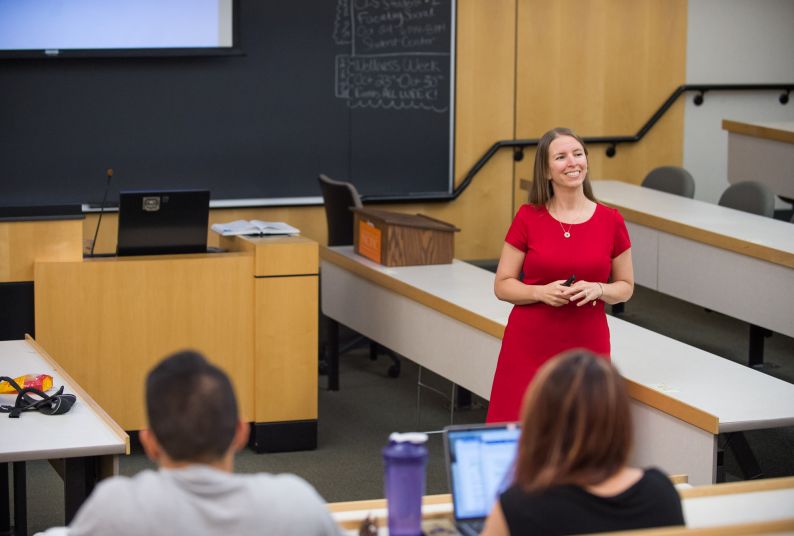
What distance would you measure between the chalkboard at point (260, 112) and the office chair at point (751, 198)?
1.87 m

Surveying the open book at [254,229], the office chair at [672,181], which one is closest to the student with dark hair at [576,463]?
the open book at [254,229]

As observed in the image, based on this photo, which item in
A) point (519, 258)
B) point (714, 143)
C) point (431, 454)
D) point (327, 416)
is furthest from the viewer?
point (714, 143)

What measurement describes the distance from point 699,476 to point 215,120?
173 inches

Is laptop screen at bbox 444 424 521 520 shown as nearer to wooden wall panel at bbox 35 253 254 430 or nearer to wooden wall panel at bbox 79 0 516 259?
wooden wall panel at bbox 35 253 254 430

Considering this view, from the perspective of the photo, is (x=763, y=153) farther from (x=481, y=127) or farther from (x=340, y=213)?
(x=340, y=213)

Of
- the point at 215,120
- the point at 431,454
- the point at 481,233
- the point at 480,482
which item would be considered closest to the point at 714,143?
the point at 481,233

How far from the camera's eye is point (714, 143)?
28.2 ft

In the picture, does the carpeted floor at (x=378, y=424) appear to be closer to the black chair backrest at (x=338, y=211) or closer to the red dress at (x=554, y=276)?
the black chair backrest at (x=338, y=211)

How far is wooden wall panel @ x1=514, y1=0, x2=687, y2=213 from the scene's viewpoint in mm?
8023

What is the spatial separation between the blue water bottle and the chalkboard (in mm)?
5033

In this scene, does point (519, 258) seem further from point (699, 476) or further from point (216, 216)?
point (216, 216)

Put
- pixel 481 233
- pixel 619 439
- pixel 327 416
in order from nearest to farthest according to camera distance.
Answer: pixel 619 439
pixel 327 416
pixel 481 233

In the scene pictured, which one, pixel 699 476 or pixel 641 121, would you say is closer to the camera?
pixel 699 476

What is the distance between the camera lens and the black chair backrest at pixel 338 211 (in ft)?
21.9
